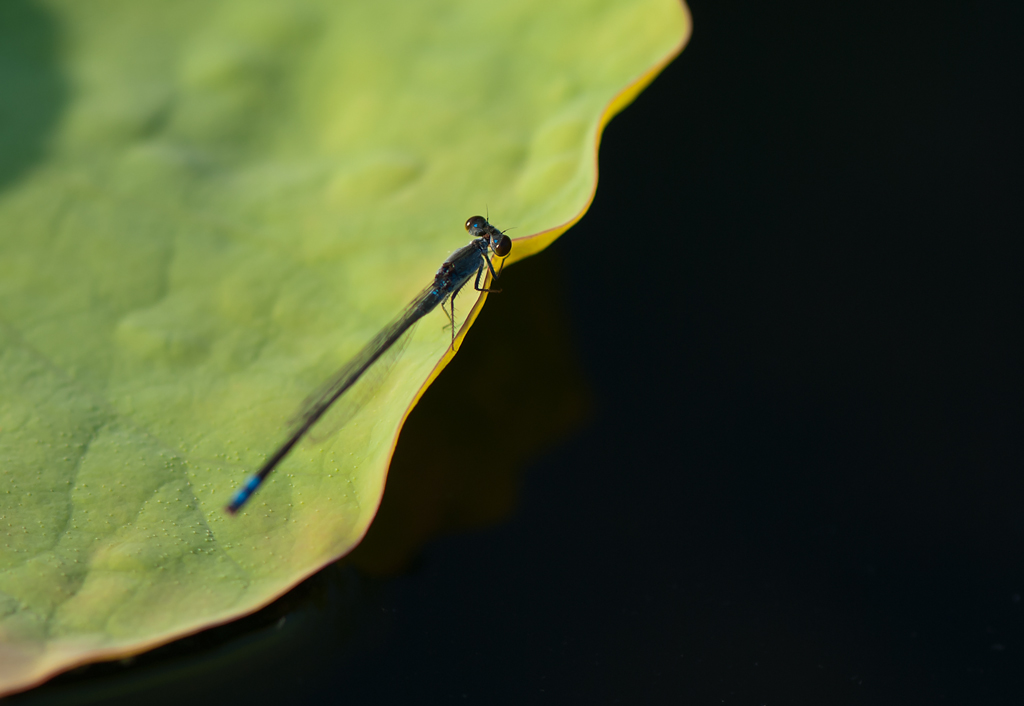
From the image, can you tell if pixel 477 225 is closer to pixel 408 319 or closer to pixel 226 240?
pixel 408 319

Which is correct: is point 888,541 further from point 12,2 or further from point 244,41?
point 12,2

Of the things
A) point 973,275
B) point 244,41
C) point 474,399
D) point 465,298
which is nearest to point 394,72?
point 244,41

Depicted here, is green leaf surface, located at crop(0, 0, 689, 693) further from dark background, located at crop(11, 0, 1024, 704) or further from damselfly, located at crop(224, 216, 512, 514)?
dark background, located at crop(11, 0, 1024, 704)

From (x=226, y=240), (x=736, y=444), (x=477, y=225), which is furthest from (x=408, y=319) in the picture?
(x=736, y=444)

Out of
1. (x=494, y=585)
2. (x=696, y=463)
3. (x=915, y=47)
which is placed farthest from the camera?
(x=915, y=47)

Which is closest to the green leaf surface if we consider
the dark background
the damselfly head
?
→ the damselfly head

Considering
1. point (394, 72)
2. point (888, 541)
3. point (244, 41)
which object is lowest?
point (888, 541)

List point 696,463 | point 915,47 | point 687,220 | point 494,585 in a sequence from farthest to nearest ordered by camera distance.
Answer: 1. point 915,47
2. point 687,220
3. point 696,463
4. point 494,585
